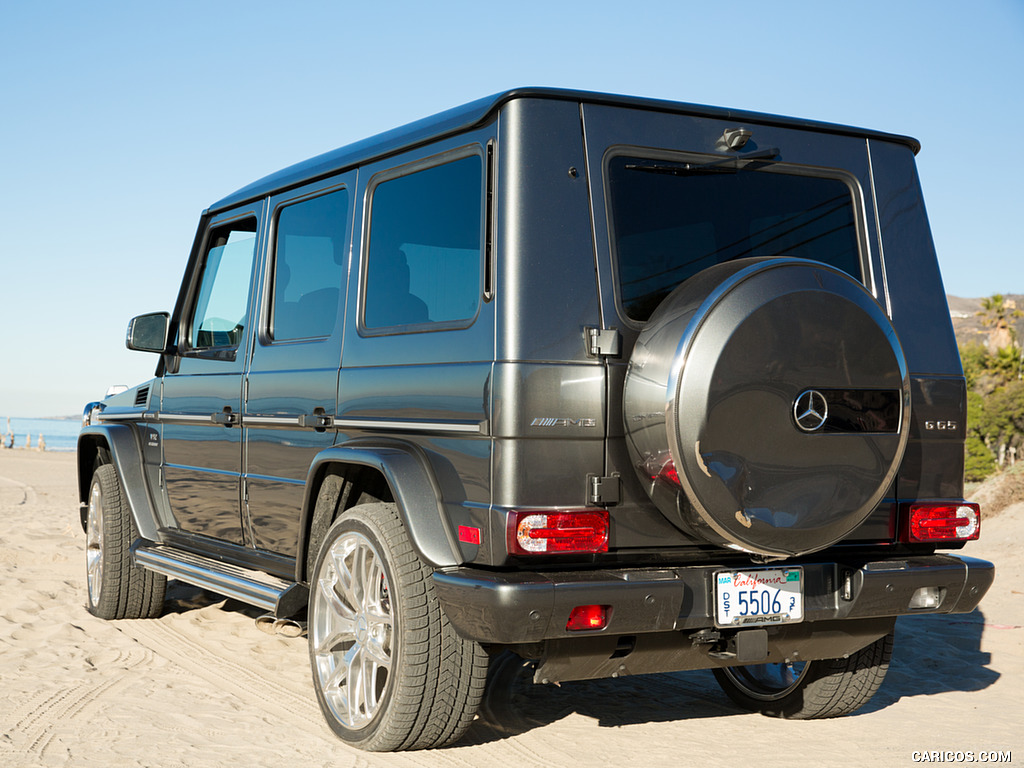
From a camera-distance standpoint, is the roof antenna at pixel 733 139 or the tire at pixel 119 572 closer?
the roof antenna at pixel 733 139

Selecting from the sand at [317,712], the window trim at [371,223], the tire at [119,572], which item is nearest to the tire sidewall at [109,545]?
the tire at [119,572]

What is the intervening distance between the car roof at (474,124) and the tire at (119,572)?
2454mm

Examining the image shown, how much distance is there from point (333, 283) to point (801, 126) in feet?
6.51

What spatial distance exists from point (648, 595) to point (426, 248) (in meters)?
1.52

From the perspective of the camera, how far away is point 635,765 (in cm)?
379

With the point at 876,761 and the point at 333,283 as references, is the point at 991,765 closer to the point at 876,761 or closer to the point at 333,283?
the point at 876,761

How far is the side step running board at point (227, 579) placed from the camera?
173 inches

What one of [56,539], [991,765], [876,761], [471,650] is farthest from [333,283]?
[56,539]

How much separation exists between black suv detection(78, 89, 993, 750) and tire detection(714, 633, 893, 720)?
0.01 meters

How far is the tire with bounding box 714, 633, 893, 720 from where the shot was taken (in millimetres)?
4406

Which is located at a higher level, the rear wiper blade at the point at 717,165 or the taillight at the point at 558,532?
the rear wiper blade at the point at 717,165

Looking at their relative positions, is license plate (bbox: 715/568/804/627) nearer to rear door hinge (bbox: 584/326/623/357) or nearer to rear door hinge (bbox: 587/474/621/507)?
rear door hinge (bbox: 587/474/621/507)

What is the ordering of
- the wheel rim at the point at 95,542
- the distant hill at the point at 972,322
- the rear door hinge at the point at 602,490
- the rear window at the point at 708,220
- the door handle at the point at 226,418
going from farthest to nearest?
1. the distant hill at the point at 972,322
2. the wheel rim at the point at 95,542
3. the door handle at the point at 226,418
4. the rear window at the point at 708,220
5. the rear door hinge at the point at 602,490

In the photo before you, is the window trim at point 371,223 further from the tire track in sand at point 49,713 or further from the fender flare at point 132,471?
the fender flare at point 132,471
